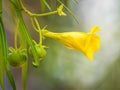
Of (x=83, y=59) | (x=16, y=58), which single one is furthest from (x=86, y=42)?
(x=83, y=59)

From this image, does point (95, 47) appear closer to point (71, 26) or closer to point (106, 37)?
point (71, 26)

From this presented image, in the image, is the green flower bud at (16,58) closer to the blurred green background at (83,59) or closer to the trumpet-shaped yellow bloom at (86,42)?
the trumpet-shaped yellow bloom at (86,42)

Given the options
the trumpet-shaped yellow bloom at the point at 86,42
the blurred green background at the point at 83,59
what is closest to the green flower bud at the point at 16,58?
the trumpet-shaped yellow bloom at the point at 86,42

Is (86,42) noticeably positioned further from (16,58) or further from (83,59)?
(83,59)

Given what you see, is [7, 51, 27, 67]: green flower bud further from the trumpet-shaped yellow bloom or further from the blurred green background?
the blurred green background

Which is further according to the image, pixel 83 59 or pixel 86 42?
pixel 83 59

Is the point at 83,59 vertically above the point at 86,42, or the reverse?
the point at 83,59

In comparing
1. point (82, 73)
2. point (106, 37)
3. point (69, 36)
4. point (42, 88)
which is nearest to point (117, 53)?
point (106, 37)

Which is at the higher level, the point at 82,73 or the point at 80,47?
the point at 82,73

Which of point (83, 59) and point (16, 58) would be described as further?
point (83, 59)
